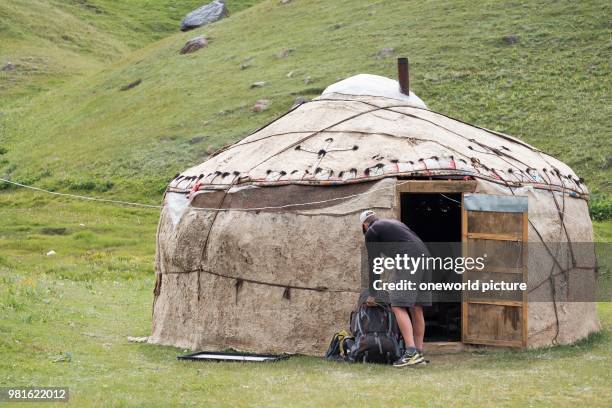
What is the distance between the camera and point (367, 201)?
31.3ft

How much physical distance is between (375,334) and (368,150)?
1934 millimetres

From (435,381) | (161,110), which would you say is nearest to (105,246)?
(161,110)

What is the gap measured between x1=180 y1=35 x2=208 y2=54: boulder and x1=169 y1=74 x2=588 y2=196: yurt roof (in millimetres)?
30357

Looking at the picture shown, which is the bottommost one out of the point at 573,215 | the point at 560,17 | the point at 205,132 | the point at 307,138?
the point at 573,215

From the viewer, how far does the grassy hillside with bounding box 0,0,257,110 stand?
49219 mm

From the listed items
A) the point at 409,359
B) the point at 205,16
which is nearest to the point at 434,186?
the point at 409,359

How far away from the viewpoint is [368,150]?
10.0 meters

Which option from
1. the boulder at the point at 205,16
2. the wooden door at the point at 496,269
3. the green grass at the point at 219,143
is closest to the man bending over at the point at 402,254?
the green grass at the point at 219,143

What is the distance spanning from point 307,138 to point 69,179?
2074cm

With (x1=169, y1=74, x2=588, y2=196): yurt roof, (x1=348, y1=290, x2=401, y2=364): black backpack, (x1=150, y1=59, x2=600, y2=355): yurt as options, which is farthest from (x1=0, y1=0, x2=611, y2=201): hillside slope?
(x1=348, y1=290, x2=401, y2=364): black backpack

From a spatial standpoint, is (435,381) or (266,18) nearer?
(435,381)

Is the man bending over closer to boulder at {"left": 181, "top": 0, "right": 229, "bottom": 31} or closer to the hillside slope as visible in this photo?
the hillside slope

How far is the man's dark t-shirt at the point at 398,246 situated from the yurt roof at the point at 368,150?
2.48 ft

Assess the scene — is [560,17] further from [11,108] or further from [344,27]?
[11,108]
